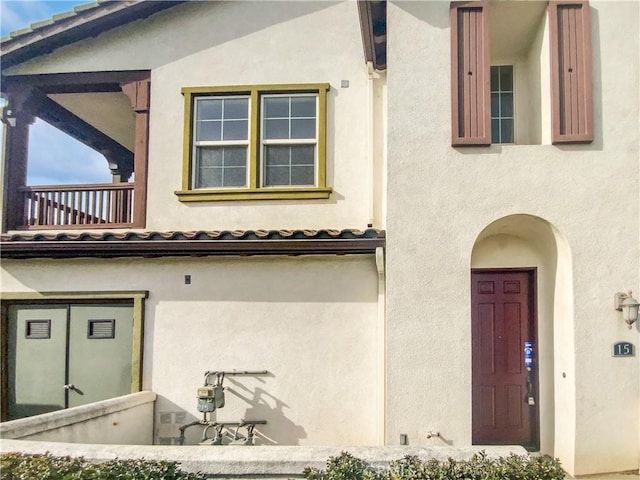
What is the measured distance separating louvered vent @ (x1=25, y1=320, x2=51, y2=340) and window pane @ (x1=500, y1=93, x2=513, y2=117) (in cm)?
847

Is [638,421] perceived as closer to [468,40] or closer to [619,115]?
[619,115]

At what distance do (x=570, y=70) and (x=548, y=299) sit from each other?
3.23 meters

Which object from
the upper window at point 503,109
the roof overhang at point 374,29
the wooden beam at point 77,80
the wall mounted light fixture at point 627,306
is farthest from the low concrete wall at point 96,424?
the upper window at point 503,109

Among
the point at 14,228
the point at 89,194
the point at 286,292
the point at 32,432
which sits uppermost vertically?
the point at 89,194

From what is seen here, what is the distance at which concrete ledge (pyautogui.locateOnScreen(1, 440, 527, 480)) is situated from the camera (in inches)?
170

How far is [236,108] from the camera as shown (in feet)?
29.0

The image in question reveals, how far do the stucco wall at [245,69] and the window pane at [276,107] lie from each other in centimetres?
32

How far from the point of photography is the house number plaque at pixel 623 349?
6.21 metres

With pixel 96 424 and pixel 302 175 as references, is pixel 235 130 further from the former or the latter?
pixel 96 424

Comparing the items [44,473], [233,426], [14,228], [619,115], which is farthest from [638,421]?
[14,228]

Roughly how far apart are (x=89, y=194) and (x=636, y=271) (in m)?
8.92

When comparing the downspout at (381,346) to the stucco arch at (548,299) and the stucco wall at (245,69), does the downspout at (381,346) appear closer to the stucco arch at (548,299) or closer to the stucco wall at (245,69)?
the stucco wall at (245,69)

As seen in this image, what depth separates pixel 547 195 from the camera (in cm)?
646

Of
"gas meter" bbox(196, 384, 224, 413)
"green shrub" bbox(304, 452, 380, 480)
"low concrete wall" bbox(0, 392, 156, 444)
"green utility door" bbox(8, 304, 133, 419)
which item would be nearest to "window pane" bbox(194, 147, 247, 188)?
"green utility door" bbox(8, 304, 133, 419)
